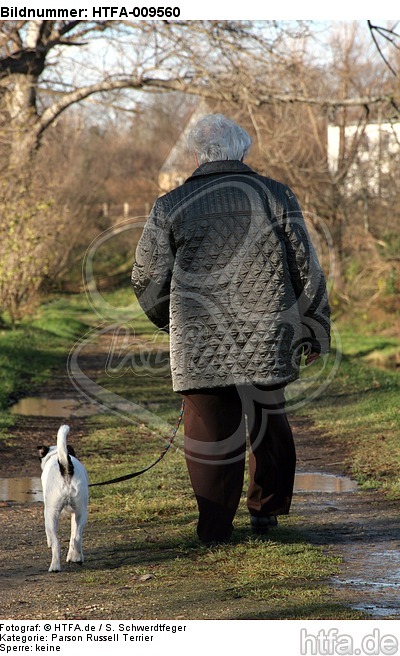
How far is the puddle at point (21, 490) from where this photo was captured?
279 inches

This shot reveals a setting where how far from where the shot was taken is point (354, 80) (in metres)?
23.4

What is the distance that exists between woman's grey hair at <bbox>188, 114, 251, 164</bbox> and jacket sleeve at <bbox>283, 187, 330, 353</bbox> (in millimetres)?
369

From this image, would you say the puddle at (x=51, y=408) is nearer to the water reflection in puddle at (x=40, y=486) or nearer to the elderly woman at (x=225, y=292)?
the water reflection in puddle at (x=40, y=486)

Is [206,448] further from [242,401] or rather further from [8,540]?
[8,540]

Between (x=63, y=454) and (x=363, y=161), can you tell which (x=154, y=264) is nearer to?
(x=63, y=454)

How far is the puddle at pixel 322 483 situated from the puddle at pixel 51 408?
4.03m

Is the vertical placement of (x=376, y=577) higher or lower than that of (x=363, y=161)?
lower

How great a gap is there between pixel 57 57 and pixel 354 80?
293 inches

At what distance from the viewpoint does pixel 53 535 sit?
505 cm

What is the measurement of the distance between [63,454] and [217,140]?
1.85 m

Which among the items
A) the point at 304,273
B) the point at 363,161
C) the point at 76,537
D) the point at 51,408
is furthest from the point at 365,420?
the point at 363,161

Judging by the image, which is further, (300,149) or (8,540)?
(300,149)

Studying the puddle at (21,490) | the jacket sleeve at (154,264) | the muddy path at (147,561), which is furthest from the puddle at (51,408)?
the jacket sleeve at (154,264)
